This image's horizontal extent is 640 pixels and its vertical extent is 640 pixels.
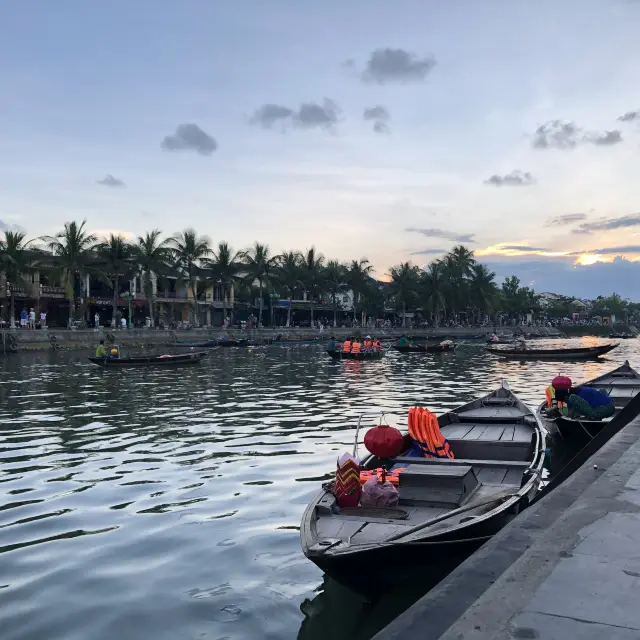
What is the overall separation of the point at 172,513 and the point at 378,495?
3.92m

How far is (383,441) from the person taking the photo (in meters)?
8.94

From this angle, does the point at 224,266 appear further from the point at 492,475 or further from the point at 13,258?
the point at 492,475

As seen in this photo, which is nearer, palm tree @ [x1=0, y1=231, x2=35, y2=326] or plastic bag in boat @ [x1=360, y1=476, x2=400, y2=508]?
plastic bag in boat @ [x1=360, y1=476, x2=400, y2=508]

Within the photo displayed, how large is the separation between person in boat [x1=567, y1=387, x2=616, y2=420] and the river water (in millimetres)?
5234

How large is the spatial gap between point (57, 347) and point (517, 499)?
49714mm

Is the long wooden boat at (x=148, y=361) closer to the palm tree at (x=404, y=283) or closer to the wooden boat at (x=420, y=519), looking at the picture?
the wooden boat at (x=420, y=519)

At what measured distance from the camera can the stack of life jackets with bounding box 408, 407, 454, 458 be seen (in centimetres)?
980

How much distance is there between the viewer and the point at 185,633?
20.5 ft

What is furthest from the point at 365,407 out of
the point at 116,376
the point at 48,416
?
the point at 116,376

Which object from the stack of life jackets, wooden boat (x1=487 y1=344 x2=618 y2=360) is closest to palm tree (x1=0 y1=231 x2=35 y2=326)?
wooden boat (x1=487 y1=344 x2=618 y2=360)

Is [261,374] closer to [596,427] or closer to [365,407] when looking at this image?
[365,407]

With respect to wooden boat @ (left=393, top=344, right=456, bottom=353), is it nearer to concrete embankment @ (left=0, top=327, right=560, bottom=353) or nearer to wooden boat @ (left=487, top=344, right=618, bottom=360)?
wooden boat @ (left=487, top=344, right=618, bottom=360)

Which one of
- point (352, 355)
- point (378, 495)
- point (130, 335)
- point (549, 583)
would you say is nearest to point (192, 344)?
point (130, 335)

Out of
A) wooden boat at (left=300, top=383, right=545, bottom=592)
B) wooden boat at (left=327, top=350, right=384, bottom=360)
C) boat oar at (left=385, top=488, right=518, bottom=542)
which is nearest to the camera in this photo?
wooden boat at (left=300, top=383, right=545, bottom=592)
